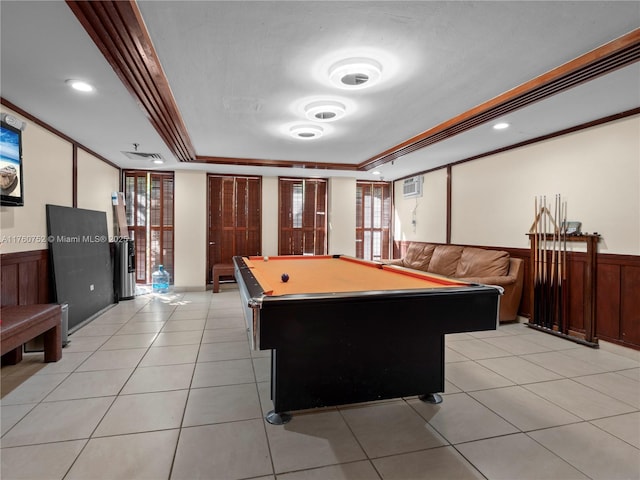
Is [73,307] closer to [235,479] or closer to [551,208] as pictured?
[235,479]

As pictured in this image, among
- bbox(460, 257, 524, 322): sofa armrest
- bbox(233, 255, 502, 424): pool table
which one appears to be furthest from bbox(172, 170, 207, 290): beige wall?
bbox(460, 257, 524, 322): sofa armrest

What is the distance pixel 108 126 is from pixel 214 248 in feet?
11.9

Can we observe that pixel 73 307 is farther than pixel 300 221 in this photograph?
No

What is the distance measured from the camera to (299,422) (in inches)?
85.8

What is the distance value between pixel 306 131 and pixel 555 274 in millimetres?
3513

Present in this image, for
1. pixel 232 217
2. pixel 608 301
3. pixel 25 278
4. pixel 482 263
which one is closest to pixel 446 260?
pixel 482 263

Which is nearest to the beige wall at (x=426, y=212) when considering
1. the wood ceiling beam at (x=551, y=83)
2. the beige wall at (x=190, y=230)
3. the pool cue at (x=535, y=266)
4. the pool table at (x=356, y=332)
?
the pool cue at (x=535, y=266)

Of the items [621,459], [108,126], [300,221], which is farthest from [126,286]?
[621,459]

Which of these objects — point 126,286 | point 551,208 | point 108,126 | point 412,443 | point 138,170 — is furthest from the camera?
point 138,170

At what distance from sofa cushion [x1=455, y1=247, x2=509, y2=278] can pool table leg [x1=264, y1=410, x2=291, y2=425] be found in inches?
141

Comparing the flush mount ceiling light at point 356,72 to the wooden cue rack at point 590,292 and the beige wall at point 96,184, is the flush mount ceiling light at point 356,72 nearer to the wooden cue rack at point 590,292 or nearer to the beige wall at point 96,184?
the wooden cue rack at point 590,292

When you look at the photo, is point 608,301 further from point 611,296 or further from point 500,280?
point 500,280

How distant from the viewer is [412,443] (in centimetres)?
196

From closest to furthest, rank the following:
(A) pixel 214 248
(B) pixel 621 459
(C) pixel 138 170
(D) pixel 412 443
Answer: (B) pixel 621 459 → (D) pixel 412 443 → (C) pixel 138 170 → (A) pixel 214 248
